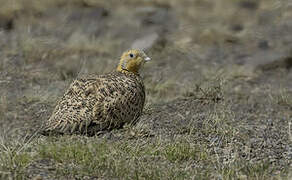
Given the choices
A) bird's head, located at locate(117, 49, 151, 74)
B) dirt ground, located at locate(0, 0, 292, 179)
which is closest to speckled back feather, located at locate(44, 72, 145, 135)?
dirt ground, located at locate(0, 0, 292, 179)

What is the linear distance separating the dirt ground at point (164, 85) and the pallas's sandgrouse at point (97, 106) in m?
0.15

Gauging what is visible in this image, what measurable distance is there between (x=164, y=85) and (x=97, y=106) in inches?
133

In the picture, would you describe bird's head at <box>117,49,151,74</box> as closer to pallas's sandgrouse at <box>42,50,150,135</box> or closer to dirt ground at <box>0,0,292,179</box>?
pallas's sandgrouse at <box>42,50,150,135</box>

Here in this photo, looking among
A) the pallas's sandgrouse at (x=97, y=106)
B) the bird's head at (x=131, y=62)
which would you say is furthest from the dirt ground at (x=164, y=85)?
the bird's head at (x=131, y=62)

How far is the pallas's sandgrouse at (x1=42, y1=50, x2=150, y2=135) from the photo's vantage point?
4.97 metres

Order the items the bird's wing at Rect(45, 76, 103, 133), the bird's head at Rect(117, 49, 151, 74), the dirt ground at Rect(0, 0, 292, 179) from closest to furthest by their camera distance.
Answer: the dirt ground at Rect(0, 0, 292, 179), the bird's wing at Rect(45, 76, 103, 133), the bird's head at Rect(117, 49, 151, 74)

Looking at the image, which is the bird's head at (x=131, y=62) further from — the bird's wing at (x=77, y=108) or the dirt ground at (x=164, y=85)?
the bird's wing at (x=77, y=108)

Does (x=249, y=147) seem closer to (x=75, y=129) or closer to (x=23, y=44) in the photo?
(x=75, y=129)

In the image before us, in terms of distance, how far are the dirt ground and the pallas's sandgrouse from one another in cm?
15

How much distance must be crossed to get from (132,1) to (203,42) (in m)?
4.50

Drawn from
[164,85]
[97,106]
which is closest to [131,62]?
[97,106]

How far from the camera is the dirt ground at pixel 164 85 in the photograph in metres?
4.39

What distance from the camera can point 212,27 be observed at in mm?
13805

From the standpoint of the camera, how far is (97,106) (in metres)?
5.04
